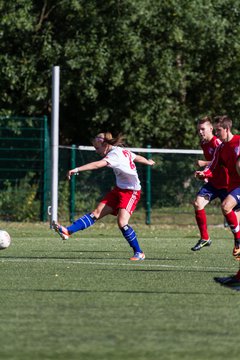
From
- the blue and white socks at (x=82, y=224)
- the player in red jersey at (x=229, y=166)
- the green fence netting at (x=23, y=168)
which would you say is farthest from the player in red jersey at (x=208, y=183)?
the green fence netting at (x=23, y=168)

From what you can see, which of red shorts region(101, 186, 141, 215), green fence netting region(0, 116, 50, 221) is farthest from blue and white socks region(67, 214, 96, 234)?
green fence netting region(0, 116, 50, 221)

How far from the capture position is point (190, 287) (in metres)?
10.9

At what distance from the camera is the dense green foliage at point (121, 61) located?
28.4 metres

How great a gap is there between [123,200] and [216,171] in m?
2.12

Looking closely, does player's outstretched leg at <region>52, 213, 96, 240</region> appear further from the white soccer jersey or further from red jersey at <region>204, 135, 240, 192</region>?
red jersey at <region>204, 135, 240, 192</region>

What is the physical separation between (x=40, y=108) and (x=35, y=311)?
21.4 m

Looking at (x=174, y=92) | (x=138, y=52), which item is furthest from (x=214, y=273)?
(x=174, y=92)

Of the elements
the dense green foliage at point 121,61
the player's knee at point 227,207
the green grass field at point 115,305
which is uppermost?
the dense green foliage at point 121,61

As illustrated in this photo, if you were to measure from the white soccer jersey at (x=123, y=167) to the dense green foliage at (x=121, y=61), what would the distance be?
12.9 meters

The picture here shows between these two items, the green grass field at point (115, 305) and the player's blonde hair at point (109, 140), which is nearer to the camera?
the green grass field at point (115, 305)

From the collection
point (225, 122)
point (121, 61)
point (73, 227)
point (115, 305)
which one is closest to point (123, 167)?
point (73, 227)

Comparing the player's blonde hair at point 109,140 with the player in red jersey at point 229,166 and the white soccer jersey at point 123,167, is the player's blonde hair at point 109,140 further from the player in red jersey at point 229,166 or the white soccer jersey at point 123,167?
the player in red jersey at point 229,166

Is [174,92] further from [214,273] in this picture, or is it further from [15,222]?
[214,273]

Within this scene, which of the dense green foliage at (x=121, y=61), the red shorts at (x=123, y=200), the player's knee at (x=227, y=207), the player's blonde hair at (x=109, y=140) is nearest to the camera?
the player's knee at (x=227, y=207)
